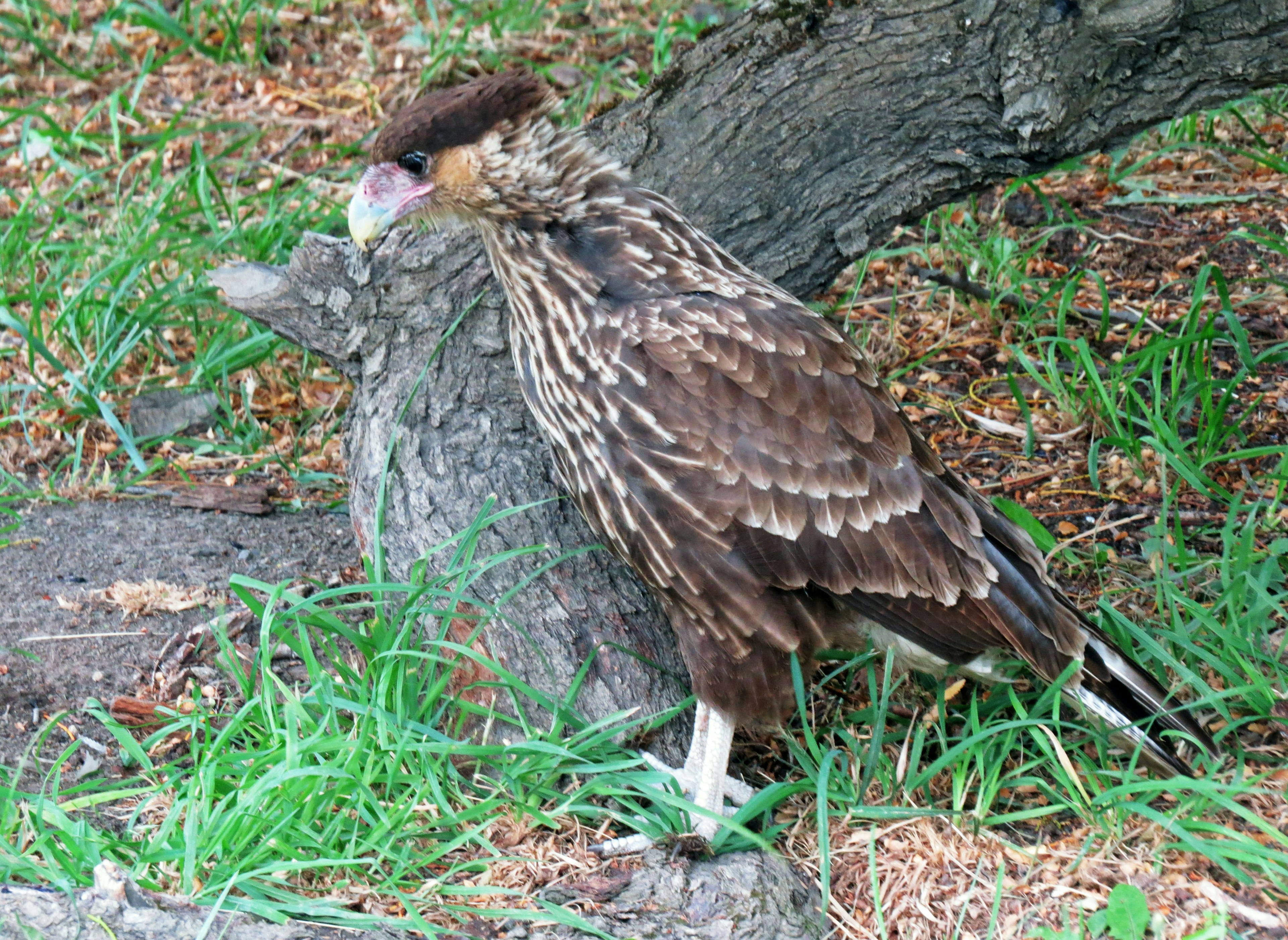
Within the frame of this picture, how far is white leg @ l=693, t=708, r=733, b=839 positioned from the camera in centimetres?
272

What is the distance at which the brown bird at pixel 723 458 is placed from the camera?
2658mm

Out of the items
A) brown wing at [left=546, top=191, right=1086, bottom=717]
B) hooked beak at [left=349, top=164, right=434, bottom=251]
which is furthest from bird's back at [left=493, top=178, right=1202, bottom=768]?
hooked beak at [left=349, top=164, right=434, bottom=251]

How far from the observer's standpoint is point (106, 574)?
3.54m

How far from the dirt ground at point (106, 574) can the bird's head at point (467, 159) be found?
3.10 ft

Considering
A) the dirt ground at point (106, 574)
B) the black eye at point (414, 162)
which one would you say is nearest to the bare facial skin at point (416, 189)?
the black eye at point (414, 162)

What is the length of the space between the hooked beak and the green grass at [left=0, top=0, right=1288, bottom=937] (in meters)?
0.72

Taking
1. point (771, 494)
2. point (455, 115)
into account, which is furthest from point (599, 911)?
point (455, 115)

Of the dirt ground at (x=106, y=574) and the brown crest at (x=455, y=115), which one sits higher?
the brown crest at (x=455, y=115)

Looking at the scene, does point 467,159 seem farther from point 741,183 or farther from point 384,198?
point 741,183

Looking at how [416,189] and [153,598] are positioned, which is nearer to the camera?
[416,189]

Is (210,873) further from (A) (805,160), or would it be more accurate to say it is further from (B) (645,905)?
(A) (805,160)

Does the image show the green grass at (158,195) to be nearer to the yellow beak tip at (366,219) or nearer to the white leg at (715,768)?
the yellow beak tip at (366,219)

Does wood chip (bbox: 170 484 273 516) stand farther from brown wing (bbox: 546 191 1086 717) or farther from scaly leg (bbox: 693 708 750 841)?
scaly leg (bbox: 693 708 750 841)

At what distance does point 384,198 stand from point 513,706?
4.04 ft
